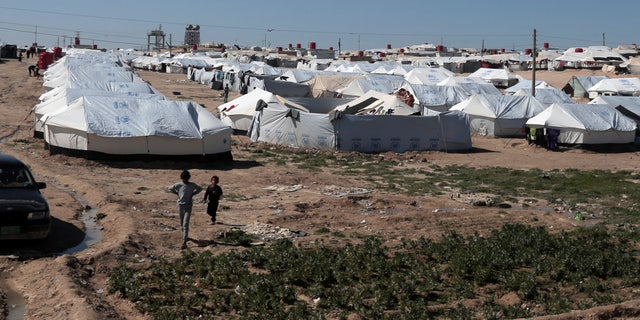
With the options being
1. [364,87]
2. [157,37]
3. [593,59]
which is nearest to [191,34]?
[157,37]

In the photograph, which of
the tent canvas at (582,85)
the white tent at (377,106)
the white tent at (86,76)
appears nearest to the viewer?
the white tent at (377,106)

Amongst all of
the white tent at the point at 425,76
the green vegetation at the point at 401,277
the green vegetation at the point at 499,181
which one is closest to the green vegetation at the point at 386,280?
the green vegetation at the point at 401,277

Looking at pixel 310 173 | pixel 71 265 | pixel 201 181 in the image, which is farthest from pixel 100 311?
pixel 310 173

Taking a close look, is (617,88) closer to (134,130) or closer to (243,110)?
(243,110)

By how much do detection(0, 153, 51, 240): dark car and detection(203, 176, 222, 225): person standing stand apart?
3.15 meters

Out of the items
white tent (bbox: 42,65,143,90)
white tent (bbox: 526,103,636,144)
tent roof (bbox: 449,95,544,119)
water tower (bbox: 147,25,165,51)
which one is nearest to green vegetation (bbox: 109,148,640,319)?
white tent (bbox: 526,103,636,144)

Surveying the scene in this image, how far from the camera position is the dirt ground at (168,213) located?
12.0 metres

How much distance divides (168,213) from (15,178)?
3.96 metres

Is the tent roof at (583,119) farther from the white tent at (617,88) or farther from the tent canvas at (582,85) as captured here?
the tent canvas at (582,85)

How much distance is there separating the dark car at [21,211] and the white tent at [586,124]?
943 inches

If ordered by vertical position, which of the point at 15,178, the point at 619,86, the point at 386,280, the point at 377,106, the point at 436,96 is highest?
the point at 619,86

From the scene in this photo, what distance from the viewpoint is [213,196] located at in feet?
54.4

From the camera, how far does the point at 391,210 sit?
1959 centimetres

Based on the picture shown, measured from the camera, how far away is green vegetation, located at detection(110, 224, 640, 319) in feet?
37.1
